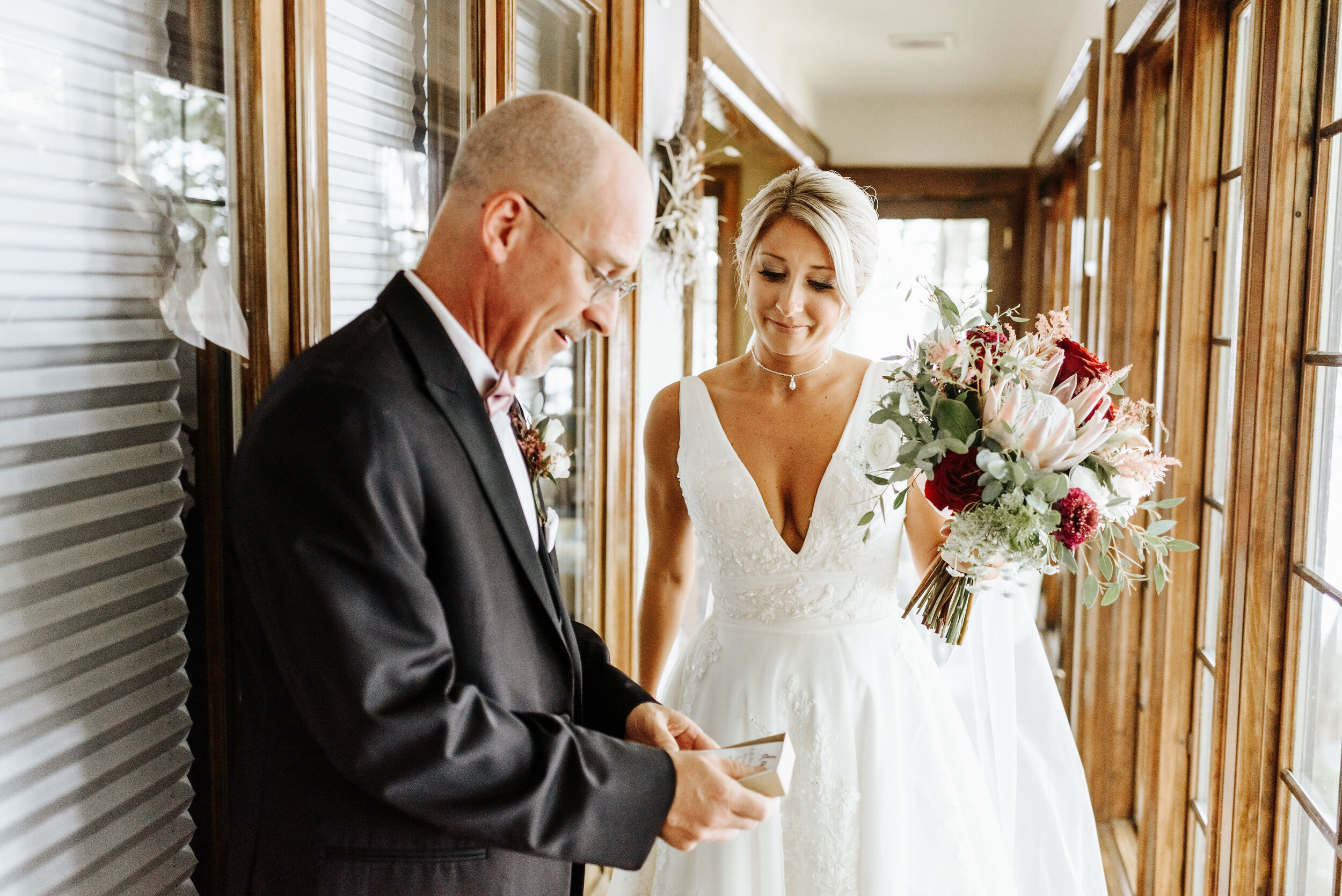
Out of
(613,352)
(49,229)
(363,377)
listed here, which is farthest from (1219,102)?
(49,229)

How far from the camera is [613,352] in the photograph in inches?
110

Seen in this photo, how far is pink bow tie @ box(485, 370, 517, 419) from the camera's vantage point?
1.14 m

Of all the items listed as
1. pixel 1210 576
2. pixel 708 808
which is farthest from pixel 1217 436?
pixel 708 808

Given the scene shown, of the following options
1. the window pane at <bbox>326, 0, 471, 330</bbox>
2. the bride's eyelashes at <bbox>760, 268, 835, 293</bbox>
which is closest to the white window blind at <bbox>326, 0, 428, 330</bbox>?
the window pane at <bbox>326, 0, 471, 330</bbox>

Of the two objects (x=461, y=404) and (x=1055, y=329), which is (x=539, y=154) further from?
(x=1055, y=329)

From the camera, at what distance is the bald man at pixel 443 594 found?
93 cm

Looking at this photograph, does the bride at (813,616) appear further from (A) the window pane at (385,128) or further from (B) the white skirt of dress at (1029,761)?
(A) the window pane at (385,128)

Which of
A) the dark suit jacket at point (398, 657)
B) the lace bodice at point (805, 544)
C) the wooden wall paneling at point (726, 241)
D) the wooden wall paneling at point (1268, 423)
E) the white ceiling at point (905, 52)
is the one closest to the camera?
the dark suit jacket at point (398, 657)

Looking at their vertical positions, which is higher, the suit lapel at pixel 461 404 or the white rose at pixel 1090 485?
the suit lapel at pixel 461 404

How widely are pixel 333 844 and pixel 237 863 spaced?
0.42 feet

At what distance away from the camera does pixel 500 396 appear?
115 cm

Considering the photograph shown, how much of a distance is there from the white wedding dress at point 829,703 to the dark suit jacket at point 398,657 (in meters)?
0.71

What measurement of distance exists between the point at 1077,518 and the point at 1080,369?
23 cm

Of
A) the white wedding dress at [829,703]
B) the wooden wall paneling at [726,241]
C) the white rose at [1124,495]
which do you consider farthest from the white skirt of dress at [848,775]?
the wooden wall paneling at [726,241]
